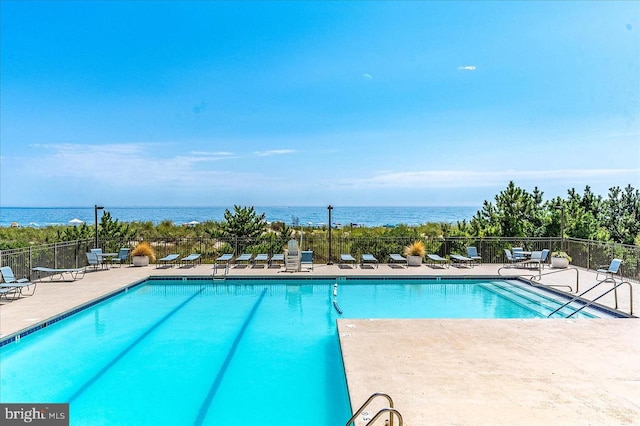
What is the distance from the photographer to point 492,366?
187 inches

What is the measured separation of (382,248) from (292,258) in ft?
12.9

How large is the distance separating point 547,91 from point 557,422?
575 inches

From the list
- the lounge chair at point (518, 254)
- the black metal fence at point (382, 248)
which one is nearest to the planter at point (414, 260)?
the black metal fence at point (382, 248)

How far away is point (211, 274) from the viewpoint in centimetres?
1155

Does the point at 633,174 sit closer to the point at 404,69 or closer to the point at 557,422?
the point at 404,69

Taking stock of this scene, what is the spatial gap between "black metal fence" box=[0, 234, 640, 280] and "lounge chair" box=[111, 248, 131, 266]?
25.1 inches

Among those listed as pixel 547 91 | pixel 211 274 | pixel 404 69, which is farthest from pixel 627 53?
pixel 211 274

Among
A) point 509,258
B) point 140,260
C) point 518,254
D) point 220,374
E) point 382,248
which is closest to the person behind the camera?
point 220,374

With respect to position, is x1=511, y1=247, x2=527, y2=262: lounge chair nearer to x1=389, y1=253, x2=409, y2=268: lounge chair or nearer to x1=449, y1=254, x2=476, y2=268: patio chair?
x1=449, y1=254, x2=476, y2=268: patio chair

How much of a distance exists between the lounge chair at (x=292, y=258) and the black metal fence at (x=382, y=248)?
62.6 inches

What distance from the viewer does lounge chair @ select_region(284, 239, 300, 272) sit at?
481 inches

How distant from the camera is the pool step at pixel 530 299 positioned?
830 cm

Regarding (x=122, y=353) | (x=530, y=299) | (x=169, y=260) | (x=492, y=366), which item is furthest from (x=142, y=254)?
(x=492, y=366)

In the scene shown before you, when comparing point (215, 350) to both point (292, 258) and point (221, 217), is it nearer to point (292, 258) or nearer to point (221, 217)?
point (292, 258)
